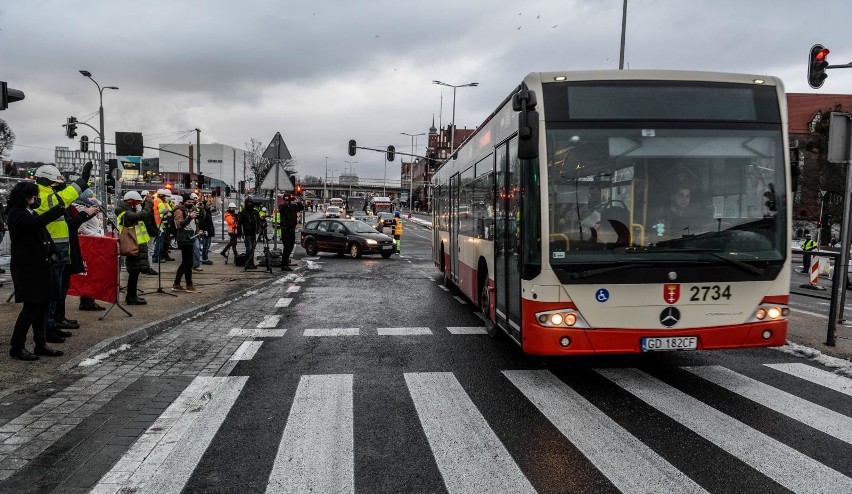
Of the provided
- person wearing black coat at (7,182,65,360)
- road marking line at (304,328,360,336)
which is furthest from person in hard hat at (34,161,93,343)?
road marking line at (304,328,360,336)

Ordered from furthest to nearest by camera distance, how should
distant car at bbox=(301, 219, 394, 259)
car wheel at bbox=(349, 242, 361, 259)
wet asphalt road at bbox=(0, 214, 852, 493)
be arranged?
1. car wheel at bbox=(349, 242, 361, 259)
2. distant car at bbox=(301, 219, 394, 259)
3. wet asphalt road at bbox=(0, 214, 852, 493)

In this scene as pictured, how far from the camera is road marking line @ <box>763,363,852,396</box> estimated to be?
605 centimetres

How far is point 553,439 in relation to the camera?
4.54 meters

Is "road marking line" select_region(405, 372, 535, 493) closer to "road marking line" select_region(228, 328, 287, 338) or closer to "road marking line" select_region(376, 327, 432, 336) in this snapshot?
"road marking line" select_region(376, 327, 432, 336)

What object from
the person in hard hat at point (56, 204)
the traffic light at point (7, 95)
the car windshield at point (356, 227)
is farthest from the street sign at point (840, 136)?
the car windshield at point (356, 227)

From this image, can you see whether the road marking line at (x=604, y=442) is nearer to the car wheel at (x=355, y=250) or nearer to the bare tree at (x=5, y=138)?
the car wheel at (x=355, y=250)

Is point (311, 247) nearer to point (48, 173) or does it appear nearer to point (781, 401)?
point (48, 173)

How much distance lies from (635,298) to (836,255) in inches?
176

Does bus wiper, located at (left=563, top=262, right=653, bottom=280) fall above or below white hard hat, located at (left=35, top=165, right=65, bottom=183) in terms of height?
below

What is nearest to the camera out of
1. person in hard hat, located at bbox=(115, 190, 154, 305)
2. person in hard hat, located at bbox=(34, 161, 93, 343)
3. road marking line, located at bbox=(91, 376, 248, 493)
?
road marking line, located at bbox=(91, 376, 248, 493)

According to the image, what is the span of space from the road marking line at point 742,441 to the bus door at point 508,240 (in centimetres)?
123

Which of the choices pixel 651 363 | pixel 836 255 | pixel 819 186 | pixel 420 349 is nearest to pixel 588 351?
pixel 651 363

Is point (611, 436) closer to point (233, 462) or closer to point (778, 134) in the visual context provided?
point (233, 462)

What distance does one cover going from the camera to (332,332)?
8.69 meters
